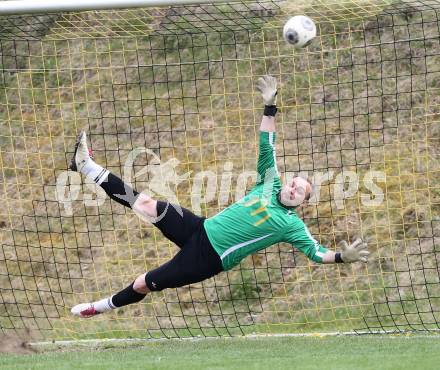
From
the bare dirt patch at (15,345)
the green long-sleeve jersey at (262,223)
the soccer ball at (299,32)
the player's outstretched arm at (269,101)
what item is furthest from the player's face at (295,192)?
the bare dirt patch at (15,345)

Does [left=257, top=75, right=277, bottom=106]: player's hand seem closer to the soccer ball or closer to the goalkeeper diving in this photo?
the goalkeeper diving

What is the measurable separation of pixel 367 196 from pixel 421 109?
139cm

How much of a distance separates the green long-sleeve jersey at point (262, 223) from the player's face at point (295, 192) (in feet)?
0.40

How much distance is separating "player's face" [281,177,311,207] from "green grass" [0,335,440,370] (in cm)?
127

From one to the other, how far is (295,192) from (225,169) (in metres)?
4.11

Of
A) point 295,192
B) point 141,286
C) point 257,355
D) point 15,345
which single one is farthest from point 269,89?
point 15,345

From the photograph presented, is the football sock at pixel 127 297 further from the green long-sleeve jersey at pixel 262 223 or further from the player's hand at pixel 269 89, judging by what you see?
the player's hand at pixel 269 89

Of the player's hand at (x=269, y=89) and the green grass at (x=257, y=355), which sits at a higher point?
the player's hand at (x=269, y=89)

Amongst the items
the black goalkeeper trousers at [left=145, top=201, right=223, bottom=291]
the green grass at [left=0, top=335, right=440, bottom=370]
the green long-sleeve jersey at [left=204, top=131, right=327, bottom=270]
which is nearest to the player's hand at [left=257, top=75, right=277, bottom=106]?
the green long-sleeve jersey at [left=204, top=131, right=327, bottom=270]

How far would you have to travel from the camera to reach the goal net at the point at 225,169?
11250mm

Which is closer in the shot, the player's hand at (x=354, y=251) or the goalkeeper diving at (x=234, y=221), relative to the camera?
the player's hand at (x=354, y=251)

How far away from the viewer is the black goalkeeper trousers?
8.68 meters

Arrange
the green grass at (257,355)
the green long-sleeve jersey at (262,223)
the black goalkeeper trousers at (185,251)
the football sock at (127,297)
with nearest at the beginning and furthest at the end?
1. the green grass at (257,355)
2. the green long-sleeve jersey at (262,223)
3. the black goalkeeper trousers at (185,251)
4. the football sock at (127,297)

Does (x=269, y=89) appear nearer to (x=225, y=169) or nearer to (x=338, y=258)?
(x=338, y=258)
